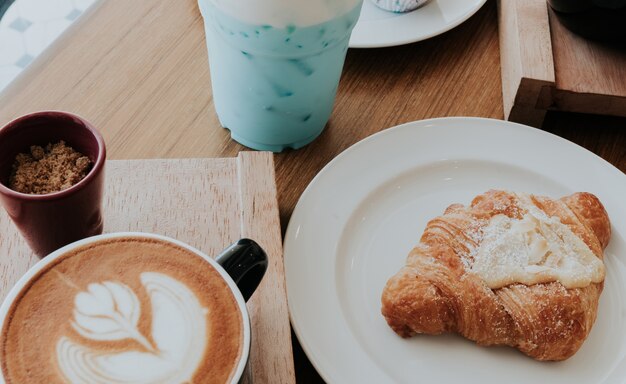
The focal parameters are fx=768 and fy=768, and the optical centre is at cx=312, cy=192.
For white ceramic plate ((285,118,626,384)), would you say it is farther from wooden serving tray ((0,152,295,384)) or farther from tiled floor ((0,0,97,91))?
tiled floor ((0,0,97,91))

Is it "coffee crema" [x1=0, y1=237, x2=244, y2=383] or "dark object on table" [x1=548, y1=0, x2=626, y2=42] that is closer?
"coffee crema" [x1=0, y1=237, x2=244, y2=383]

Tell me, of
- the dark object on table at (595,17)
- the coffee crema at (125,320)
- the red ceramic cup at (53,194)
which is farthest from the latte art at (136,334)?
the dark object on table at (595,17)

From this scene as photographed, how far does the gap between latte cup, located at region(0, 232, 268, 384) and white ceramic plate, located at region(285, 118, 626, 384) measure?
164 millimetres

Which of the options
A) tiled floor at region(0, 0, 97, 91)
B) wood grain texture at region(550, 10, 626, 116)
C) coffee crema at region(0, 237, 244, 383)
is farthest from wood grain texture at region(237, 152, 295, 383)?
tiled floor at region(0, 0, 97, 91)

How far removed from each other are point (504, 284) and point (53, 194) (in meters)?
0.47

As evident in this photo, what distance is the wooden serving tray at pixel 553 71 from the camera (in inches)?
40.7

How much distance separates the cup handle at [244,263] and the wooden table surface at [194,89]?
0.23m

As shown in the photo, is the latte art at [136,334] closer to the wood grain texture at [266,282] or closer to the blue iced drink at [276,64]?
the wood grain texture at [266,282]

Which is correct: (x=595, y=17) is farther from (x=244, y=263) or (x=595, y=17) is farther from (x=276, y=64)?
(x=244, y=263)

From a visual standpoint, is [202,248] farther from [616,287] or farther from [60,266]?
[616,287]

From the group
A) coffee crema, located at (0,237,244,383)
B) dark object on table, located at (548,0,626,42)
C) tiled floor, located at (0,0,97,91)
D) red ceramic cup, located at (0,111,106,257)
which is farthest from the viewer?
tiled floor, located at (0,0,97,91)

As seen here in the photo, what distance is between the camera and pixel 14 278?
0.82 meters

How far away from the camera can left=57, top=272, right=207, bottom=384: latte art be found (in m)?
0.63

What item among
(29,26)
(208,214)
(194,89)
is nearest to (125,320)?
(208,214)
